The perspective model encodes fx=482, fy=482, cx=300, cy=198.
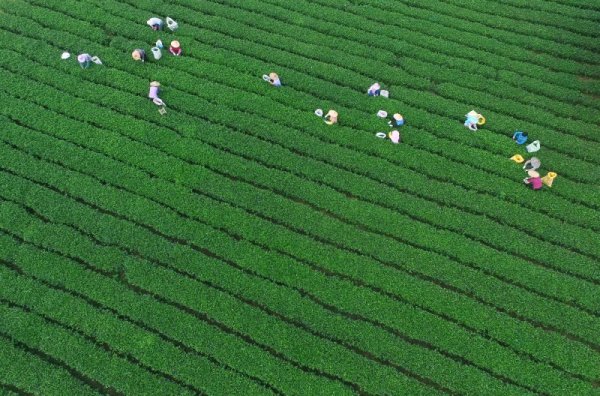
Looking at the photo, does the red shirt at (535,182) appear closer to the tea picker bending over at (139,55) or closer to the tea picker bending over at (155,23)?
the tea picker bending over at (139,55)

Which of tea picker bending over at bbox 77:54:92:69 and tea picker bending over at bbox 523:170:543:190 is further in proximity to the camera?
tea picker bending over at bbox 77:54:92:69

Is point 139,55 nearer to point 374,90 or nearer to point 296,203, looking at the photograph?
point 296,203

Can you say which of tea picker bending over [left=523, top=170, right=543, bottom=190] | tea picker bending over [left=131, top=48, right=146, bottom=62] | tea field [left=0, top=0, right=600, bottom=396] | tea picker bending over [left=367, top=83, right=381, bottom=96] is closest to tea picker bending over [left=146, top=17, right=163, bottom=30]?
tea field [left=0, top=0, right=600, bottom=396]

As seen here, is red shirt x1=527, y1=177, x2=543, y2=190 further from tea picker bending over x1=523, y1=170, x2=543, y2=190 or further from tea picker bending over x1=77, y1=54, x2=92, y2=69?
tea picker bending over x1=77, y1=54, x2=92, y2=69

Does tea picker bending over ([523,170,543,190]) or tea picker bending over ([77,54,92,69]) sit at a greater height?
tea picker bending over ([523,170,543,190])

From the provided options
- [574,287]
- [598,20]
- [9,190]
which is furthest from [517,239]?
[9,190]

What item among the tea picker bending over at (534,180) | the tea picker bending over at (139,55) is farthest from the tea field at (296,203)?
the tea picker bending over at (139,55)

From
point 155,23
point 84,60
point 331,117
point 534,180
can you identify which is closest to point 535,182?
point 534,180
